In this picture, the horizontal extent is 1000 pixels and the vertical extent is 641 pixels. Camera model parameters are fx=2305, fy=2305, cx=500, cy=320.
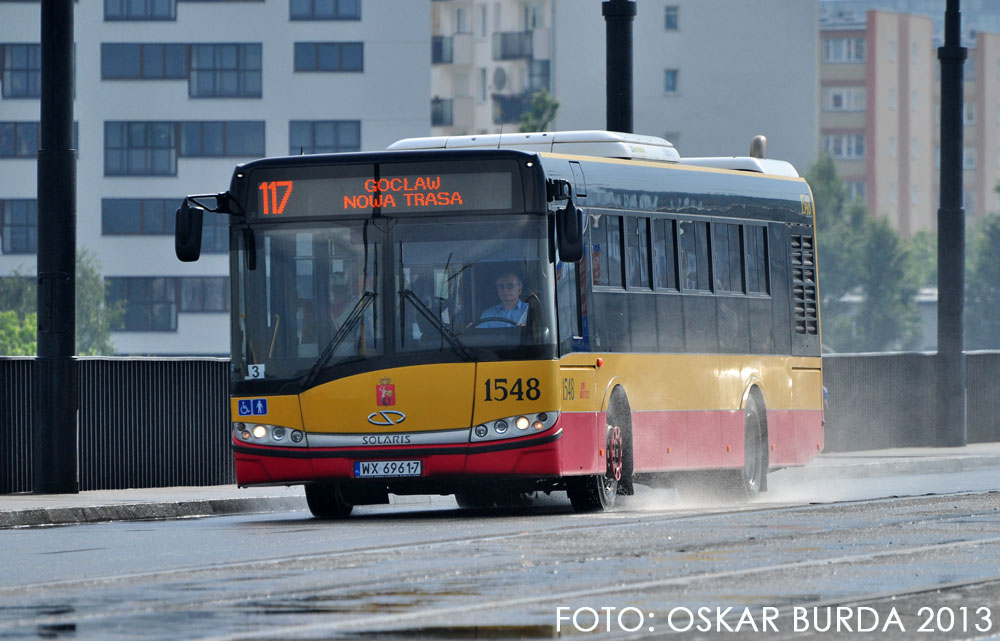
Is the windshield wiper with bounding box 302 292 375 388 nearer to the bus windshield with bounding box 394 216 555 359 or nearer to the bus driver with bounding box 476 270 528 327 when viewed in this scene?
the bus windshield with bounding box 394 216 555 359

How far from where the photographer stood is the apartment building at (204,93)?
319 feet

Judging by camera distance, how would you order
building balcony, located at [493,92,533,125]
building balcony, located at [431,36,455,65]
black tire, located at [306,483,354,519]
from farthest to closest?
building balcony, located at [493,92,533,125] → building balcony, located at [431,36,455,65] → black tire, located at [306,483,354,519]

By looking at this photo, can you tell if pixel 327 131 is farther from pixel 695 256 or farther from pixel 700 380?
pixel 700 380

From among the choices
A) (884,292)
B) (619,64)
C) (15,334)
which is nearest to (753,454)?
(619,64)

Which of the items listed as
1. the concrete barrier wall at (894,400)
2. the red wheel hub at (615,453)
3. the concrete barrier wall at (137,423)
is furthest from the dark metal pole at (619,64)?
the concrete barrier wall at (894,400)

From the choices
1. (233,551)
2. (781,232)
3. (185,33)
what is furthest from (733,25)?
(233,551)

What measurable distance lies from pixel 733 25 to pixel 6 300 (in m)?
43.6

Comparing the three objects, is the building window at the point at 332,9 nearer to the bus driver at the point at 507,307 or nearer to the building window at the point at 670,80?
the building window at the point at 670,80

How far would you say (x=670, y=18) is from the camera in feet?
400

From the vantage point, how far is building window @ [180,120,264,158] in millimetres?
98375

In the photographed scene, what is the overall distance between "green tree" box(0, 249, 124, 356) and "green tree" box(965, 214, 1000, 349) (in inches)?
2583

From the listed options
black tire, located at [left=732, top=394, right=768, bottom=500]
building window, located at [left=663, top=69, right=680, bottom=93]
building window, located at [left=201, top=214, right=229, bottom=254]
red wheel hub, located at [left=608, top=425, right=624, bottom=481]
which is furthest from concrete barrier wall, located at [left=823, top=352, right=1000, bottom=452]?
building window, located at [left=663, top=69, right=680, bottom=93]

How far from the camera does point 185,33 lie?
9744 centimetres

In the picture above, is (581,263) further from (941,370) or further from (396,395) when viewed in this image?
(941,370)
